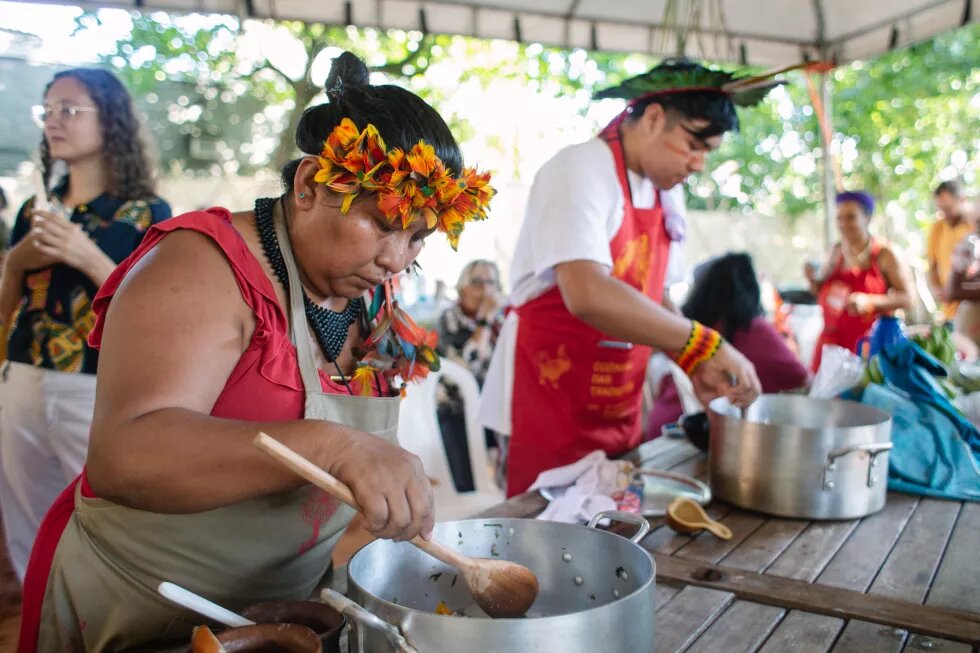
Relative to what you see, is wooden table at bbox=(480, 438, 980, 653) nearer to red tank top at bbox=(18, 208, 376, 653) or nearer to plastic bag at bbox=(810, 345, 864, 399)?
plastic bag at bbox=(810, 345, 864, 399)

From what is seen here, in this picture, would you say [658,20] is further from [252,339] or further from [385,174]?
[252,339]

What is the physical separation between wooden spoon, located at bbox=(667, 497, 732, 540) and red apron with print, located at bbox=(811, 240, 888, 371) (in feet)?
11.1

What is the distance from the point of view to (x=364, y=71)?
129cm

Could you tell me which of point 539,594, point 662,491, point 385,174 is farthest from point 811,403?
point 385,174

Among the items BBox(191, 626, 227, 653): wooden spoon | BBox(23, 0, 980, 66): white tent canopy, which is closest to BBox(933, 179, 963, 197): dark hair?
BBox(23, 0, 980, 66): white tent canopy

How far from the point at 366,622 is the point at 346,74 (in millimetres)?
856

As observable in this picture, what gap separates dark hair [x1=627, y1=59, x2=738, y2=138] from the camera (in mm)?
2119

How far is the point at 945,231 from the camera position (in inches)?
247

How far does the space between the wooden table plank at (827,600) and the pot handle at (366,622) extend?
23.0 inches

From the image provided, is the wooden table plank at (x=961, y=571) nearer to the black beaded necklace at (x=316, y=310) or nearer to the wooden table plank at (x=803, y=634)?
the wooden table plank at (x=803, y=634)

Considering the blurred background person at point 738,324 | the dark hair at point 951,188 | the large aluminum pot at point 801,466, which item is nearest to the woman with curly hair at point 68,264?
the large aluminum pot at point 801,466

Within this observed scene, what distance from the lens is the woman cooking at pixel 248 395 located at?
2.97ft

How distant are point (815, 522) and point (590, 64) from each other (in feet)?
30.9

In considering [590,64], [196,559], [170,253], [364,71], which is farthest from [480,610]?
[590,64]
